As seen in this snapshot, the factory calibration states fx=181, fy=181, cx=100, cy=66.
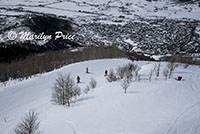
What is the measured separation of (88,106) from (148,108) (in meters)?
5.22

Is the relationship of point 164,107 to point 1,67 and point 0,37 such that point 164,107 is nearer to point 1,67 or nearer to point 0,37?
point 1,67

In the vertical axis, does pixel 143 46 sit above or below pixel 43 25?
below

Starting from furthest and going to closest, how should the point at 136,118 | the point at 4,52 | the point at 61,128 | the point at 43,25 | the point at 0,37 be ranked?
1. the point at 43,25
2. the point at 0,37
3. the point at 4,52
4. the point at 136,118
5. the point at 61,128

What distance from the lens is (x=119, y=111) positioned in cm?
1476

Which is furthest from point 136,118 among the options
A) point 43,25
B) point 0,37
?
point 43,25

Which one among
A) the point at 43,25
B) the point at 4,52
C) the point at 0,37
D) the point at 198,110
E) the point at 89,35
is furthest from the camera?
the point at 89,35

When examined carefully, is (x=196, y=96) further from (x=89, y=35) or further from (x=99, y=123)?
(x=89, y=35)

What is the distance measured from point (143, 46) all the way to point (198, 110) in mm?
78998

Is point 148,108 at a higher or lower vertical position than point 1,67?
higher

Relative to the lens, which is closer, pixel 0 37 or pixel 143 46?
pixel 0 37

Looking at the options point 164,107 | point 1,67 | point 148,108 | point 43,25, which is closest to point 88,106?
point 148,108

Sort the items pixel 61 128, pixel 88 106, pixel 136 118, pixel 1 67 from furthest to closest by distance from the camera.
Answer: pixel 1 67 < pixel 88 106 < pixel 136 118 < pixel 61 128

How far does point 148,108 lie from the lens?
15.4 meters

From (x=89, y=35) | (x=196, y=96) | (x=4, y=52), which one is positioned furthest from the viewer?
(x=89, y=35)
